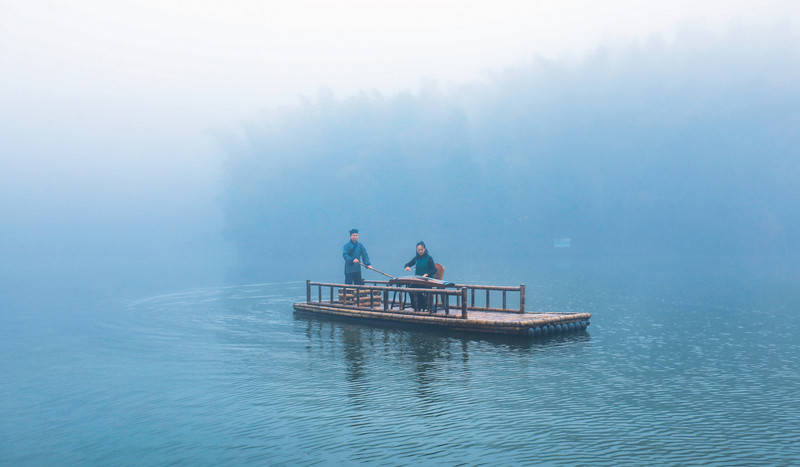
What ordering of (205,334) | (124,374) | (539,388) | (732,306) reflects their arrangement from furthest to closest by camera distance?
(732,306) < (205,334) < (124,374) < (539,388)

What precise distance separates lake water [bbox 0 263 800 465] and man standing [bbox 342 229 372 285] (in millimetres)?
2369

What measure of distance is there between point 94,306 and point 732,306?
143 ft

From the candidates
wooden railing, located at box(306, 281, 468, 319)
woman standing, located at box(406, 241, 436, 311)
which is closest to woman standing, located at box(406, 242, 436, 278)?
woman standing, located at box(406, 241, 436, 311)

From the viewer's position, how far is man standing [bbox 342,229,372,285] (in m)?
27.5

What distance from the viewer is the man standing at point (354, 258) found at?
27.5m

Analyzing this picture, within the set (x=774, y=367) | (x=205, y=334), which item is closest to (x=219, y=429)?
(x=205, y=334)

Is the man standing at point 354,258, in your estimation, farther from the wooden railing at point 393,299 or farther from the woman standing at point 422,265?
the woman standing at point 422,265

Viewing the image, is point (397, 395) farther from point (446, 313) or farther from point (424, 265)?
point (424, 265)

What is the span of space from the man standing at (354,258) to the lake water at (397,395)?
7.77 ft

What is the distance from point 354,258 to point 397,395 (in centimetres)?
1328

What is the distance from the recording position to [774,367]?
60.8 feet

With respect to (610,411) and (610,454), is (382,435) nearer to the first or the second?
(610,454)

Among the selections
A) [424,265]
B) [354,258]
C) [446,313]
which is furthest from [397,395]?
[354,258]

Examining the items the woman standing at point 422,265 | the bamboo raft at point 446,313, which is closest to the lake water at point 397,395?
the bamboo raft at point 446,313
